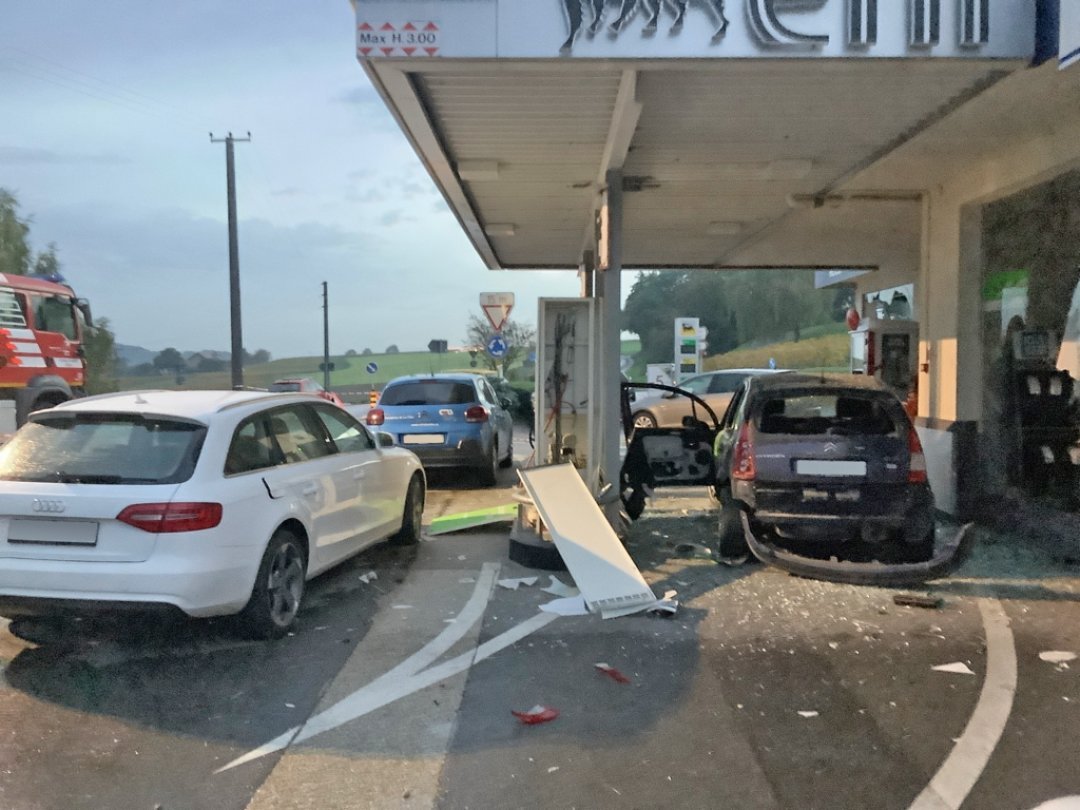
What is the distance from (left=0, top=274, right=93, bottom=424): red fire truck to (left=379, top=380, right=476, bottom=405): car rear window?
23.2 ft

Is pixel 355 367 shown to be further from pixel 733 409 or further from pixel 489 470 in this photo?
pixel 733 409

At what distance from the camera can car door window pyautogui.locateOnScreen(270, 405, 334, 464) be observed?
20.5 ft

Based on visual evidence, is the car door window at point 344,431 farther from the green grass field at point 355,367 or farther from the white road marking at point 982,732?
the green grass field at point 355,367

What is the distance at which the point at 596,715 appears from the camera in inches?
177

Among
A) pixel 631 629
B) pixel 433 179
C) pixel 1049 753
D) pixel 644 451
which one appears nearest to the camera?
pixel 1049 753

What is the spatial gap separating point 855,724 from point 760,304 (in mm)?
53052

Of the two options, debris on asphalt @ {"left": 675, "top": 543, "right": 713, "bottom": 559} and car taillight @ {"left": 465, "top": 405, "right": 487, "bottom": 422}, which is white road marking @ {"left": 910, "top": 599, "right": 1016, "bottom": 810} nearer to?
debris on asphalt @ {"left": 675, "top": 543, "right": 713, "bottom": 559}

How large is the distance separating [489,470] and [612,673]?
313 inches

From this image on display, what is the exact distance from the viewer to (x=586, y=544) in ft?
21.8

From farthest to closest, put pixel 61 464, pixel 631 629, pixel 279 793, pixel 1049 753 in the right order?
pixel 631 629 → pixel 61 464 → pixel 1049 753 → pixel 279 793

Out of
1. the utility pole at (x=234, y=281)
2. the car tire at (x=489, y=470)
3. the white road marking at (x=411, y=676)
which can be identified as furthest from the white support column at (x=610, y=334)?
the utility pole at (x=234, y=281)

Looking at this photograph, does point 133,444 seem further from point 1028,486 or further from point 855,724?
point 1028,486

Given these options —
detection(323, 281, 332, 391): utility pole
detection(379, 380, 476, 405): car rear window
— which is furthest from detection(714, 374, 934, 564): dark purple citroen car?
detection(323, 281, 332, 391): utility pole

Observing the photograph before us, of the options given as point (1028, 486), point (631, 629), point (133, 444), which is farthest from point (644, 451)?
point (133, 444)
